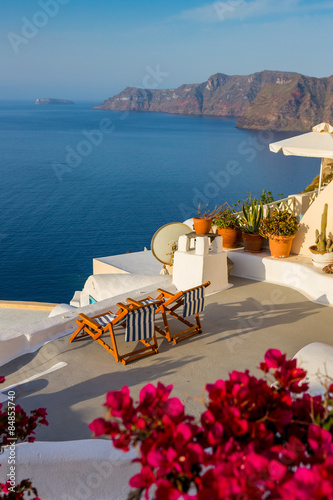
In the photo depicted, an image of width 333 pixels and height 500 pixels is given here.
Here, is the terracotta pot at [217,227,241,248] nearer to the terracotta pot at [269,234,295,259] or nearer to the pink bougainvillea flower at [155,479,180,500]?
the terracotta pot at [269,234,295,259]

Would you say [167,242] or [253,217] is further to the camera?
[167,242]

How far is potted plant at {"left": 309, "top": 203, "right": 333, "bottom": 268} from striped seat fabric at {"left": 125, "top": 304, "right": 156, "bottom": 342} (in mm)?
3546

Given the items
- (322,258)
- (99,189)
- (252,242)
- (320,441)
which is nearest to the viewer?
(320,441)

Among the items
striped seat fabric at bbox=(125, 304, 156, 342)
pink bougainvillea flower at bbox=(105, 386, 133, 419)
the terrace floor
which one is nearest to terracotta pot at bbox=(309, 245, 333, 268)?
the terrace floor

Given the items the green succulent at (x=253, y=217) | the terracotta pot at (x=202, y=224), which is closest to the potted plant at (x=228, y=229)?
the green succulent at (x=253, y=217)

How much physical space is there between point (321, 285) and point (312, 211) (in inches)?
59.7

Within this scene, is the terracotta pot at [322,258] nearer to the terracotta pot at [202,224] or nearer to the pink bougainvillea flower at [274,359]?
the terracotta pot at [202,224]

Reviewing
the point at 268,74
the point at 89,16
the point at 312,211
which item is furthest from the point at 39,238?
the point at 268,74

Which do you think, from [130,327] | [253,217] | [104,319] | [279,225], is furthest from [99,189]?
[130,327]

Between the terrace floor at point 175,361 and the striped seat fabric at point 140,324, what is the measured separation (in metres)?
0.35

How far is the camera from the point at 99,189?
75.9 metres

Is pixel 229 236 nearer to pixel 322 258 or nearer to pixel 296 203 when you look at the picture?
pixel 322 258

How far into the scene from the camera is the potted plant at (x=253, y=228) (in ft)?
28.5

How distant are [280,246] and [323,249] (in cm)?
74
